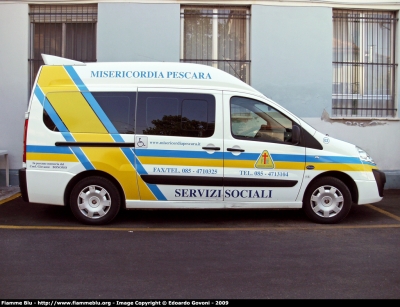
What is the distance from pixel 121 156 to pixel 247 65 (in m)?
4.54

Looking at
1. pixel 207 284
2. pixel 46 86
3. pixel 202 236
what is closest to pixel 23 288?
pixel 207 284

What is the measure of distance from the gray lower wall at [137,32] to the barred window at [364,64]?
342 cm

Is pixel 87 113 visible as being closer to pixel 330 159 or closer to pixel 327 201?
pixel 330 159

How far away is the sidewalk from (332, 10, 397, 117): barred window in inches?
258

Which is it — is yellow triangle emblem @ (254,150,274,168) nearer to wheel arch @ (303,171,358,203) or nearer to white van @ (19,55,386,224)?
white van @ (19,55,386,224)

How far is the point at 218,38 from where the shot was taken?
415 inches

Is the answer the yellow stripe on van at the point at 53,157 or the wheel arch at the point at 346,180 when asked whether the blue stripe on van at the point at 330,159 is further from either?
the yellow stripe on van at the point at 53,157

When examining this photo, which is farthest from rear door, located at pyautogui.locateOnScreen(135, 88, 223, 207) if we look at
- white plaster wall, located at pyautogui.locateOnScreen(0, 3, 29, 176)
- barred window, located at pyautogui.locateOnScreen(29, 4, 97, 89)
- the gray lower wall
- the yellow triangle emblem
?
white plaster wall, located at pyautogui.locateOnScreen(0, 3, 29, 176)

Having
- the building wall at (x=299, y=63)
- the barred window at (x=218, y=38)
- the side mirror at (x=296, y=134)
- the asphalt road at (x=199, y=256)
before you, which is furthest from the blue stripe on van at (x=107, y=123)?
the building wall at (x=299, y=63)

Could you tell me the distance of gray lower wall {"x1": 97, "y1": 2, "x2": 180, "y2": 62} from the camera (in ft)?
32.8

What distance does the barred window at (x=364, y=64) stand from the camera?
1059 centimetres

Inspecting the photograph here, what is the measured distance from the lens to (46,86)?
688cm

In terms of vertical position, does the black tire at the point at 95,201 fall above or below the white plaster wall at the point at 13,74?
below

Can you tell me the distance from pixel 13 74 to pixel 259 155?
18.9 ft
